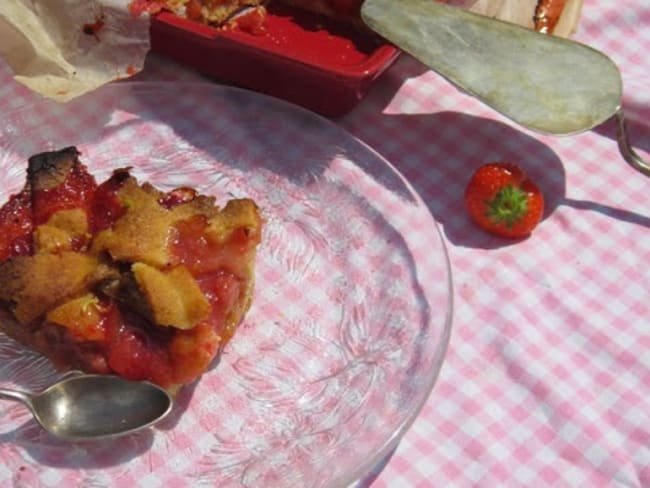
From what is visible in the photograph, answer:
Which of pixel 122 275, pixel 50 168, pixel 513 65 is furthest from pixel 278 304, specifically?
pixel 513 65

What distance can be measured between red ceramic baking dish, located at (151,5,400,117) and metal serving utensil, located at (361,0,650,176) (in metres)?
0.07

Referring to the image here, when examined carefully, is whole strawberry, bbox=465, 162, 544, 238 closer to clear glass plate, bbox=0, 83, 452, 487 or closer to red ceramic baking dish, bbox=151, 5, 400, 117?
clear glass plate, bbox=0, 83, 452, 487

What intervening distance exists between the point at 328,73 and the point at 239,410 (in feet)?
2.36

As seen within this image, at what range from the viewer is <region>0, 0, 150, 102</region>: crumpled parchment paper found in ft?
5.90

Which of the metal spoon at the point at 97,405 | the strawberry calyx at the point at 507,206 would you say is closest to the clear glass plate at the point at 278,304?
the metal spoon at the point at 97,405

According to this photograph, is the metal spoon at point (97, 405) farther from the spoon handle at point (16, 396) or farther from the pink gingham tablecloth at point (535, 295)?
the pink gingham tablecloth at point (535, 295)

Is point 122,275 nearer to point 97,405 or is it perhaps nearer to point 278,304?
point 97,405

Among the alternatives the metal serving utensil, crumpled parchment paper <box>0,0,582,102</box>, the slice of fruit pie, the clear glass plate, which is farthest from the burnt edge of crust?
the metal serving utensil

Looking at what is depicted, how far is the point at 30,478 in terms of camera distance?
1.25 m

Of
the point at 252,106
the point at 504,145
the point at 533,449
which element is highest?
the point at 252,106

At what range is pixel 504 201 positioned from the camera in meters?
1.65

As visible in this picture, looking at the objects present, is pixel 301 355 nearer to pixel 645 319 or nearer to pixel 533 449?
pixel 533 449

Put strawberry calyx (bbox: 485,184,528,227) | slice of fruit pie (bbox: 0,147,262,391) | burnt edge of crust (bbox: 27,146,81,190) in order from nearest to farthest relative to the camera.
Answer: slice of fruit pie (bbox: 0,147,262,391)
burnt edge of crust (bbox: 27,146,81,190)
strawberry calyx (bbox: 485,184,528,227)

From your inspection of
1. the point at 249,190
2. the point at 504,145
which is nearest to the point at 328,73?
the point at 249,190
